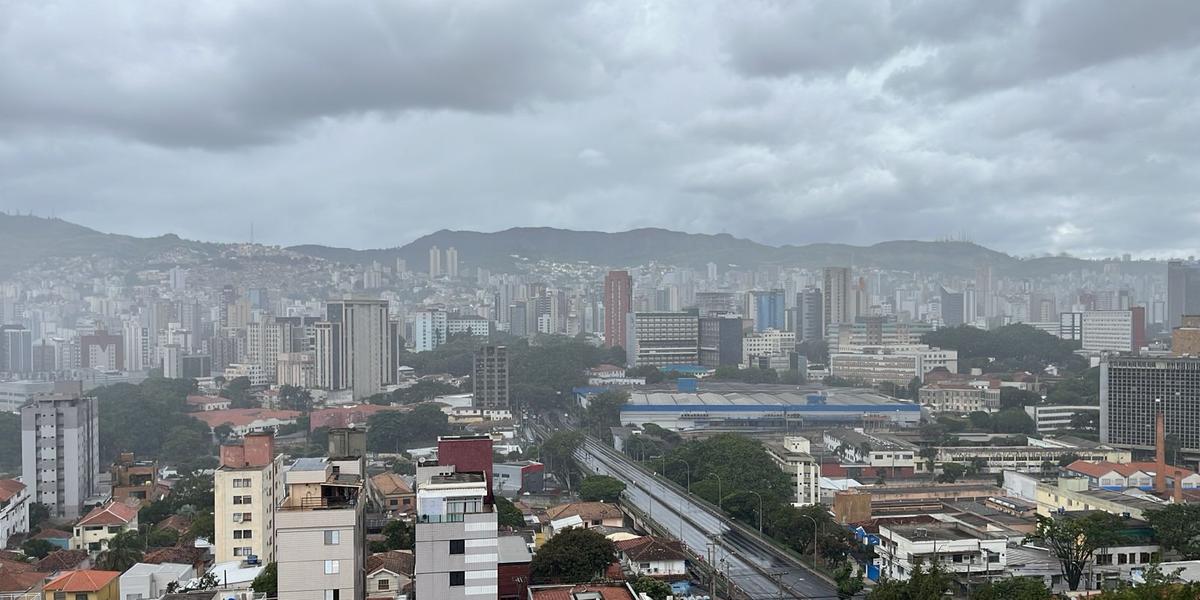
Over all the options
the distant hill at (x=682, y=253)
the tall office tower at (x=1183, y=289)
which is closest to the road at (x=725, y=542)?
the tall office tower at (x=1183, y=289)

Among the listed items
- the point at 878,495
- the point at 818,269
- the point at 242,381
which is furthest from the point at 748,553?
the point at 818,269

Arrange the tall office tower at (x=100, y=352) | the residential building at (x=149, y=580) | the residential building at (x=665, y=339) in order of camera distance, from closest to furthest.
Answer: the residential building at (x=149, y=580), the residential building at (x=665, y=339), the tall office tower at (x=100, y=352)

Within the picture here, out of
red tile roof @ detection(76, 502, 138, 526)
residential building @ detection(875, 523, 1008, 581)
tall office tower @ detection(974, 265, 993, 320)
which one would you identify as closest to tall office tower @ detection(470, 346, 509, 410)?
red tile roof @ detection(76, 502, 138, 526)

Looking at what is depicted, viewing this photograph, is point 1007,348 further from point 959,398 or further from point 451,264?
point 451,264

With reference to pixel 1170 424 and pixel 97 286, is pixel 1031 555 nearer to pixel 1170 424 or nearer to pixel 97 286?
pixel 1170 424

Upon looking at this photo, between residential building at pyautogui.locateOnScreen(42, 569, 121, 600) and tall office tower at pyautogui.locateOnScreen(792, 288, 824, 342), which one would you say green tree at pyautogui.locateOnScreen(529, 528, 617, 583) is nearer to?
residential building at pyautogui.locateOnScreen(42, 569, 121, 600)

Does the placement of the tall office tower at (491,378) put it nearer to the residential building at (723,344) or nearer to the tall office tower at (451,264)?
the residential building at (723,344)
